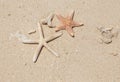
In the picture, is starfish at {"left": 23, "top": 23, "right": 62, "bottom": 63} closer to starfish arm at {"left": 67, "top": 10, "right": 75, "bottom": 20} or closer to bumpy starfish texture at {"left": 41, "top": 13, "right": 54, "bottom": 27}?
bumpy starfish texture at {"left": 41, "top": 13, "right": 54, "bottom": 27}

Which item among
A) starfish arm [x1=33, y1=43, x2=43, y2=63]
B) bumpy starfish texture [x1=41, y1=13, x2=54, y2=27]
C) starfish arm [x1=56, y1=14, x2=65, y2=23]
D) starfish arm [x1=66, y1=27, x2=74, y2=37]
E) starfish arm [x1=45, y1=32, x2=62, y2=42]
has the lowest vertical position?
starfish arm [x1=33, y1=43, x2=43, y2=63]

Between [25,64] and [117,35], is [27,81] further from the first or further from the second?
[117,35]

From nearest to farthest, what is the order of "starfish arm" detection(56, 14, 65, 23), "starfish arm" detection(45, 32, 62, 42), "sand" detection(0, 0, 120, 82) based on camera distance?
"sand" detection(0, 0, 120, 82)
"starfish arm" detection(45, 32, 62, 42)
"starfish arm" detection(56, 14, 65, 23)

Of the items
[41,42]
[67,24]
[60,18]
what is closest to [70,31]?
[67,24]

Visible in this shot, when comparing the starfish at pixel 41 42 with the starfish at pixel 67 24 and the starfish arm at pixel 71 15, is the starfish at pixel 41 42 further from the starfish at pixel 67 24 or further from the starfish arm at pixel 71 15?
the starfish arm at pixel 71 15

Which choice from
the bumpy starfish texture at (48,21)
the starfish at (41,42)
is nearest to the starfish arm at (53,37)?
the starfish at (41,42)

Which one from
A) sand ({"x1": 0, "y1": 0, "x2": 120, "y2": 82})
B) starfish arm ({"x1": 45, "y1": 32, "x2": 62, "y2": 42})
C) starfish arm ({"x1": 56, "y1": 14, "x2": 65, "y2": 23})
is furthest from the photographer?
starfish arm ({"x1": 56, "y1": 14, "x2": 65, "y2": 23})

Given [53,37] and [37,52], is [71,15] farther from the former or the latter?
[37,52]

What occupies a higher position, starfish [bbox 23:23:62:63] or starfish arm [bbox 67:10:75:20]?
starfish arm [bbox 67:10:75:20]

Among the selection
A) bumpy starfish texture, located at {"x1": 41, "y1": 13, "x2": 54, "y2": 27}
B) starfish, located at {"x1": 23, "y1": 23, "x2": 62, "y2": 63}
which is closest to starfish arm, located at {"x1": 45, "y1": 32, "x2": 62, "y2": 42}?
starfish, located at {"x1": 23, "y1": 23, "x2": 62, "y2": 63}
